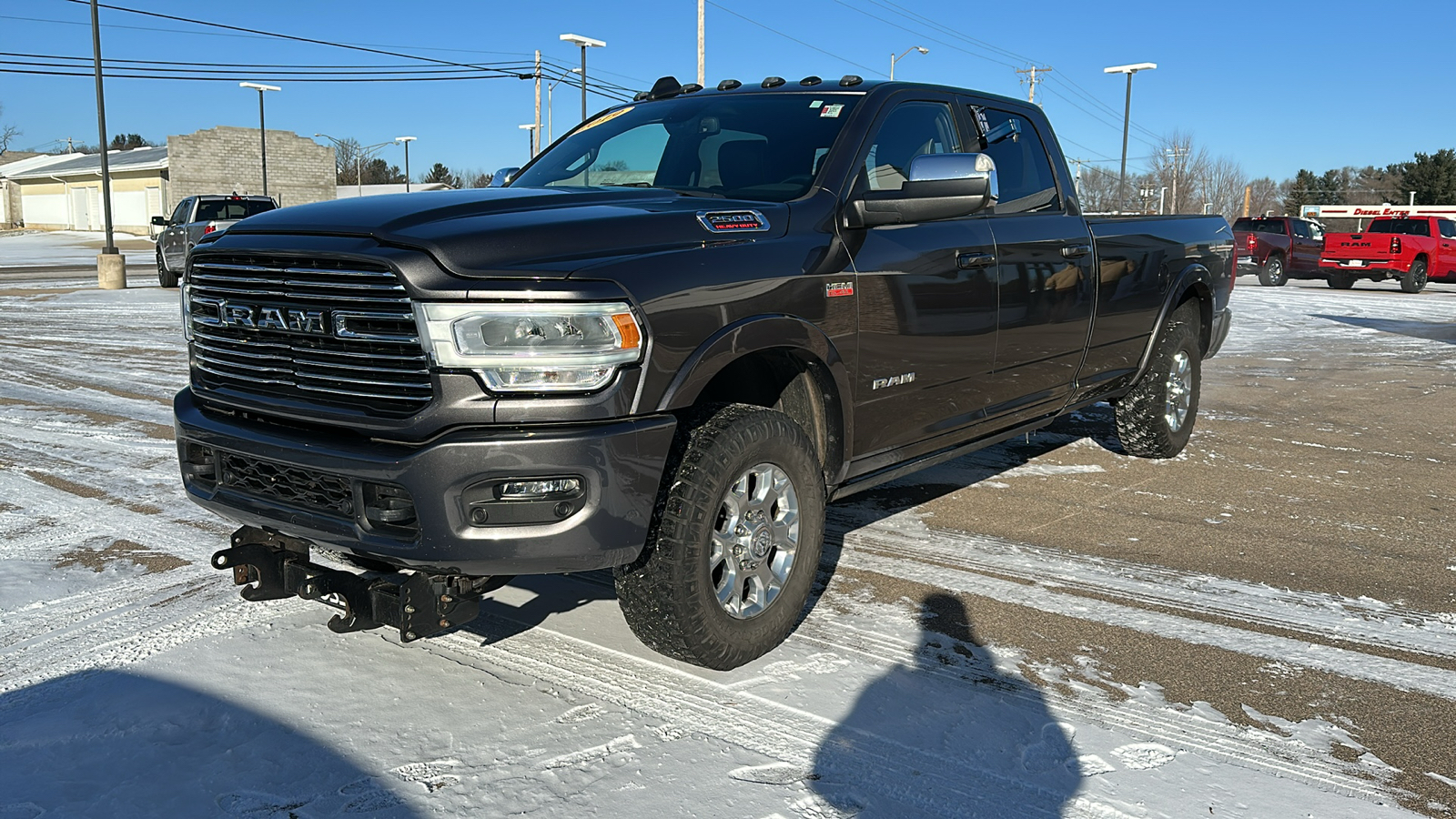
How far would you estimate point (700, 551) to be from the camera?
10.9ft

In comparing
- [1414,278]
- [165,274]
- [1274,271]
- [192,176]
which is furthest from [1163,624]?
[192,176]

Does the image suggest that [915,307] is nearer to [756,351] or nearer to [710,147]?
[756,351]

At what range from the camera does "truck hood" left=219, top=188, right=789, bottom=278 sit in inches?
121

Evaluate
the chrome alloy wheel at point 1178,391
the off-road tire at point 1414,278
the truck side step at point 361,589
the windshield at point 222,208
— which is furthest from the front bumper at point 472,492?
the off-road tire at point 1414,278

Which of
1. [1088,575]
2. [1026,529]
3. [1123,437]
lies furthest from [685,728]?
[1123,437]

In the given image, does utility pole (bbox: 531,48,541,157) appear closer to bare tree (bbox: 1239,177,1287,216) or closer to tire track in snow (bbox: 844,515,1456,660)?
tire track in snow (bbox: 844,515,1456,660)

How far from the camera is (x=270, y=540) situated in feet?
11.8

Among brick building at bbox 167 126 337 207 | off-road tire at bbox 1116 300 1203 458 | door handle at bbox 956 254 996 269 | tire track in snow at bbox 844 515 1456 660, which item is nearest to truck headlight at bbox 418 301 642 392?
door handle at bbox 956 254 996 269

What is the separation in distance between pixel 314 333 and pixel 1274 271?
30.1 meters

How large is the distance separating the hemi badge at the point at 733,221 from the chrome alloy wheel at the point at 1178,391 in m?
4.01

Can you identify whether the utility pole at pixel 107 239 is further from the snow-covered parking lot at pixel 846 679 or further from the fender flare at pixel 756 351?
the fender flare at pixel 756 351

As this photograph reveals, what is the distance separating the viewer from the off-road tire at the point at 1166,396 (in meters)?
6.73

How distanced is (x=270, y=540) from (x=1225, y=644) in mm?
3226

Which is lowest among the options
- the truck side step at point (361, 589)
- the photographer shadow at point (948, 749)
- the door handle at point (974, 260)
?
the photographer shadow at point (948, 749)
